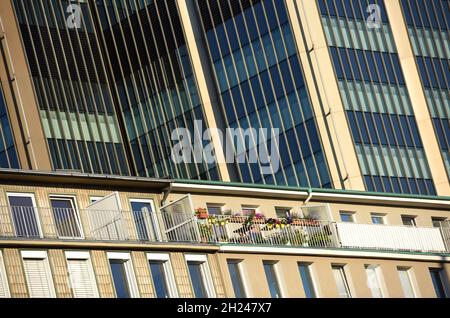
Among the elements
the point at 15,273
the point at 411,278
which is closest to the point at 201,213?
the point at 15,273

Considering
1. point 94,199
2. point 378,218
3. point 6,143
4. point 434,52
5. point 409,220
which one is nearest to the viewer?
point 94,199

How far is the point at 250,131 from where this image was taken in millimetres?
98375

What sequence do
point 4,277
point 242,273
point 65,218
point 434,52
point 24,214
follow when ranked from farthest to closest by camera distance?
1. point 434,52
2. point 242,273
3. point 65,218
4. point 24,214
5. point 4,277

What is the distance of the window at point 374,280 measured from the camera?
69875mm

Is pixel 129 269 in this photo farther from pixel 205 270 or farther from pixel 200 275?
pixel 205 270

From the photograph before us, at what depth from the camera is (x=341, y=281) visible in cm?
6875

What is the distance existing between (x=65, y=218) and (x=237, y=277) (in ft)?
26.5

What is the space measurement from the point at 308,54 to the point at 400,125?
24.4 ft

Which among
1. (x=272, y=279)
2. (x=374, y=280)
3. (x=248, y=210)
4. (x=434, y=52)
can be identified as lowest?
(x=374, y=280)
